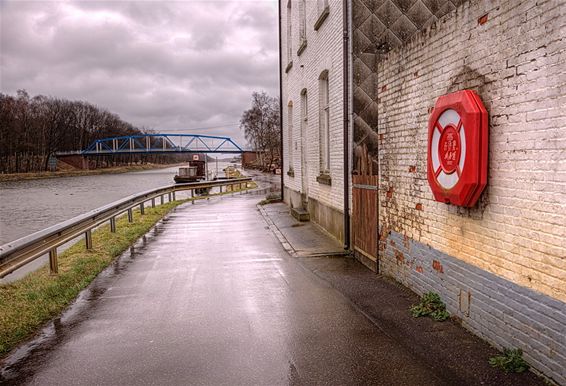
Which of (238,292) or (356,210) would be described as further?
(356,210)

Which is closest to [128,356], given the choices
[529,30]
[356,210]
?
[529,30]

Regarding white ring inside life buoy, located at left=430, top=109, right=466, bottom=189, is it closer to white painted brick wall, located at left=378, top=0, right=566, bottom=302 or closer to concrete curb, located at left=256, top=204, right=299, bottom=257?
white painted brick wall, located at left=378, top=0, right=566, bottom=302

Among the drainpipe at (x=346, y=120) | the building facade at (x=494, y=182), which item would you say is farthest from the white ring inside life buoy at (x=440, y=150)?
the drainpipe at (x=346, y=120)

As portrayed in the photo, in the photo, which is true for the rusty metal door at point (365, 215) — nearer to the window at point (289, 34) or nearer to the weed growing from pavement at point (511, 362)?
the weed growing from pavement at point (511, 362)

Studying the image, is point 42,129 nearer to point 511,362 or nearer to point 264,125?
point 264,125

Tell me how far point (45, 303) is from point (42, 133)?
93.1 metres

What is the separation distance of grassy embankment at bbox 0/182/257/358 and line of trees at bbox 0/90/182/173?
76587mm

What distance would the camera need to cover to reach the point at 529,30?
3.81m

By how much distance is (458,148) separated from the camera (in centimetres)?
463

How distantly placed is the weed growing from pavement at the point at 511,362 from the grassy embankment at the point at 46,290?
435 centimetres

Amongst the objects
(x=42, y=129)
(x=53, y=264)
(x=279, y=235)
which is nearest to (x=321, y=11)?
(x=279, y=235)

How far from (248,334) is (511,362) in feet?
7.91

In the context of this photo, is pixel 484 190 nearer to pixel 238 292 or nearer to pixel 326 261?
pixel 238 292

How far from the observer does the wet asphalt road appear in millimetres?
3984
